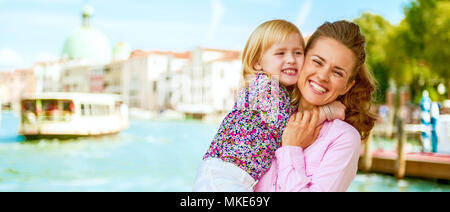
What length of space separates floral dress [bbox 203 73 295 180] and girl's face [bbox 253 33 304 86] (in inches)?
0.8

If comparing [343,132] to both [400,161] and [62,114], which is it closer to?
[400,161]

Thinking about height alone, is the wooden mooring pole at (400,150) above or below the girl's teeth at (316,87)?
below

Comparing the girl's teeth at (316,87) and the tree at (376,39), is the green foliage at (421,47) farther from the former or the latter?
the girl's teeth at (316,87)

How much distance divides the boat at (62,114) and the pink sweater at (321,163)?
1442 cm

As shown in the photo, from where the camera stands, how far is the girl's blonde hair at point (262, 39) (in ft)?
3.10

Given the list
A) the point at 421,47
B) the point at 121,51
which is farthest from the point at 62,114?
the point at 121,51

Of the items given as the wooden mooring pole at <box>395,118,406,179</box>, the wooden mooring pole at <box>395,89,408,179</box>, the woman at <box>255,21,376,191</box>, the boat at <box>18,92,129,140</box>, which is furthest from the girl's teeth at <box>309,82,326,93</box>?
the boat at <box>18,92,129,140</box>

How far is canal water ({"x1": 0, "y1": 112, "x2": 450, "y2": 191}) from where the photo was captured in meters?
13.7

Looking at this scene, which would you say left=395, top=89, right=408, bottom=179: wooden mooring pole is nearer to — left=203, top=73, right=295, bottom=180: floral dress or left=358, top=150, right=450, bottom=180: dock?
left=358, top=150, right=450, bottom=180: dock

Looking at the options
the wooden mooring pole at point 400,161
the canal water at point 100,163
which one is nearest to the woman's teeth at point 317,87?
the wooden mooring pole at point 400,161
